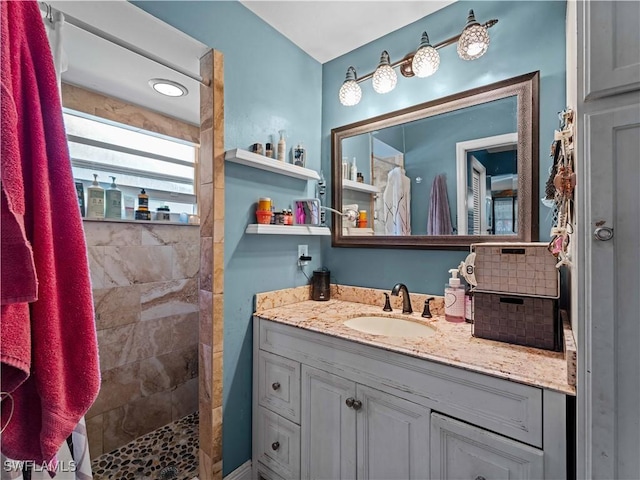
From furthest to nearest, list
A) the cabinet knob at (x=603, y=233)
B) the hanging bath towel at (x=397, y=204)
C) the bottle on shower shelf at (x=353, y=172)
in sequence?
the bottle on shower shelf at (x=353, y=172) < the hanging bath towel at (x=397, y=204) < the cabinet knob at (x=603, y=233)

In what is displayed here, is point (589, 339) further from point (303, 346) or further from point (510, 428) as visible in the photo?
point (303, 346)

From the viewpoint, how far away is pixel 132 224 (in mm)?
1860

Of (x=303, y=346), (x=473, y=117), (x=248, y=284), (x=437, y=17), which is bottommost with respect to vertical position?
(x=303, y=346)

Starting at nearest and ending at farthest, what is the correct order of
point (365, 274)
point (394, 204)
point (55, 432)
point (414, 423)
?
point (55, 432) < point (414, 423) < point (394, 204) < point (365, 274)

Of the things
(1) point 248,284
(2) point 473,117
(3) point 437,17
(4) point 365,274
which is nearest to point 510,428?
(4) point 365,274

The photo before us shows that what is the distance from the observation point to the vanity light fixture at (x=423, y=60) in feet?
4.19

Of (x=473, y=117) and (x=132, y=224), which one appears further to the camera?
(x=132, y=224)

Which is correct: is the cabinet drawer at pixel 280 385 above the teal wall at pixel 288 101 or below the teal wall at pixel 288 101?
below

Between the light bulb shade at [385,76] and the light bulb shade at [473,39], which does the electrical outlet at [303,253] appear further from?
the light bulb shade at [473,39]

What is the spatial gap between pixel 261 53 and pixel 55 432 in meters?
1.72

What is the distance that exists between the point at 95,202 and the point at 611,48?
225 centimetres

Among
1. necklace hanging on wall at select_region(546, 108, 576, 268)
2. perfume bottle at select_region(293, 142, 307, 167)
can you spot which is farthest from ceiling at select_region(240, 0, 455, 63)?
necklace hanging on wall at select_region(546, 108, 576, 268)

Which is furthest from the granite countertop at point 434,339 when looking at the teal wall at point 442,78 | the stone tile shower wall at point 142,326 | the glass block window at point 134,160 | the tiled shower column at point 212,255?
the glass block window at point 134,160

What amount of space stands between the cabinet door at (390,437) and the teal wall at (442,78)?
2.20ft
